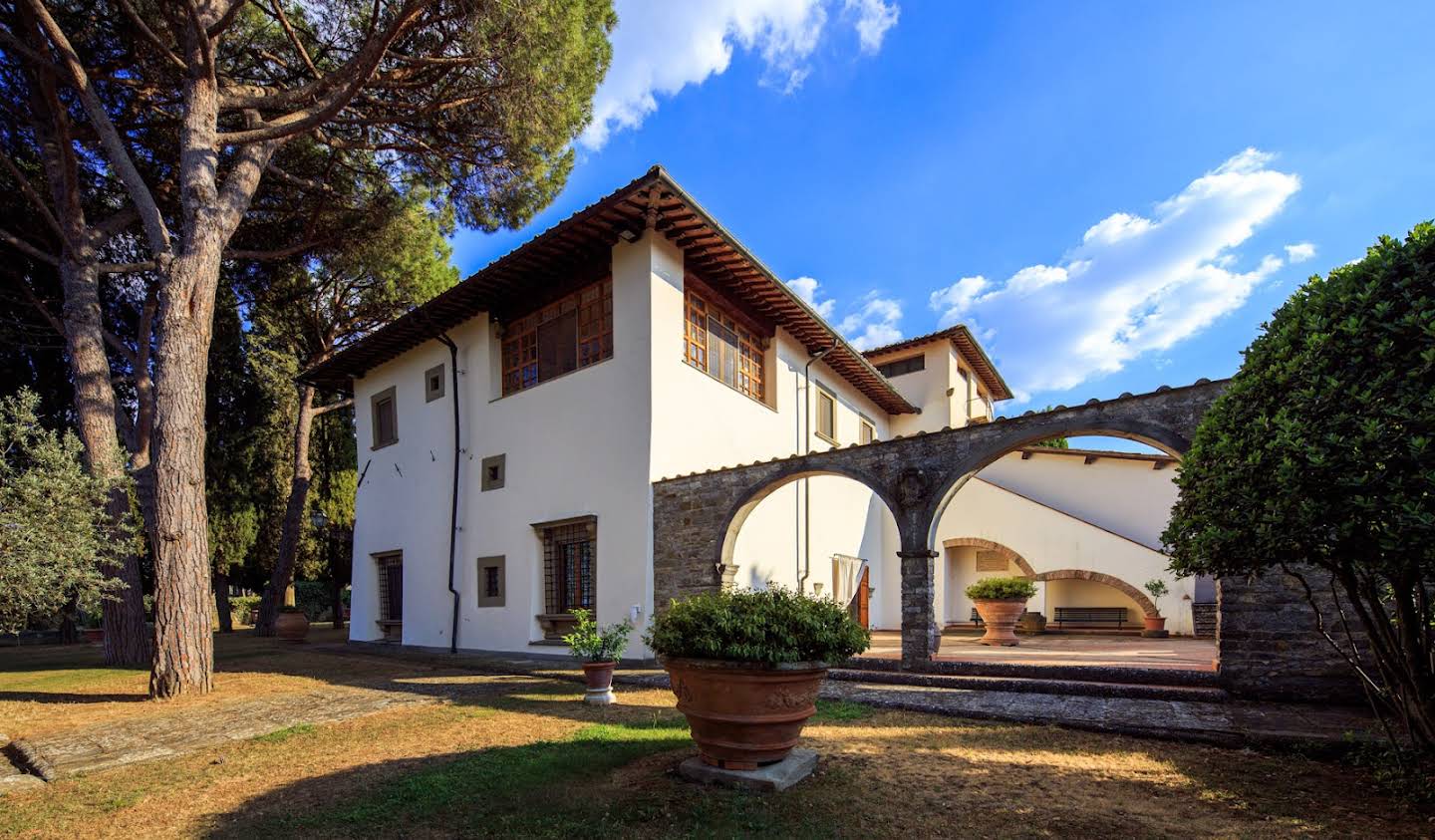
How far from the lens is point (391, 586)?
53.1 ft

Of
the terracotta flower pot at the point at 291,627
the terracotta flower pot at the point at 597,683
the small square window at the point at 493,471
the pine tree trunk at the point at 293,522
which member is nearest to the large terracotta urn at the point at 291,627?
the terracotta flower pot at the point at 291,627

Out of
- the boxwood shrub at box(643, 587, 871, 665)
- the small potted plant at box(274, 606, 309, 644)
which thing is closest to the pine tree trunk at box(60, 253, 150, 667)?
the small potted plant at box(274, 606, 309, 644)

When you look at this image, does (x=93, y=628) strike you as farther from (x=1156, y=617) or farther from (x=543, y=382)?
(x=1156, y=617)

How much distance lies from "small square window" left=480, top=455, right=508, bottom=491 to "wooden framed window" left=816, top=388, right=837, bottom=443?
6601 mm

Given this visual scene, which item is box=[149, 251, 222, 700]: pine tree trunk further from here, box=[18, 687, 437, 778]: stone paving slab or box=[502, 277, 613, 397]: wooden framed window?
box=[502, 277, 613, 397]: wooden framed window

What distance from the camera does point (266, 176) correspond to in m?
13.2

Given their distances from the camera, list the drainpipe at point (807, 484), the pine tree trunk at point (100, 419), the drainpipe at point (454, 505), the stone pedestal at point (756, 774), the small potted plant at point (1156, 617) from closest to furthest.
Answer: the stone pedestal at point (756, 774), the pine tree trunk at point (100, 419), the drainpipe at point (454, 505), the drainpipe at point (807, 484), the small potted plant at point (1156, 617)

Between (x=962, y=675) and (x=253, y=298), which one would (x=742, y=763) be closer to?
(x=962, y=675)

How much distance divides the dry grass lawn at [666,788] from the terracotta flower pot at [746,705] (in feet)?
0.86

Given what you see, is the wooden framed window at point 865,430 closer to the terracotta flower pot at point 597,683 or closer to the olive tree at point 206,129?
the olive tree at point 206,129

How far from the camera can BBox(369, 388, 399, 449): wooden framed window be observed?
16062mm

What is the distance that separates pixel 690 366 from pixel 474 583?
618 cm

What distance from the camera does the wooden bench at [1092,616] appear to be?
51.8 feet

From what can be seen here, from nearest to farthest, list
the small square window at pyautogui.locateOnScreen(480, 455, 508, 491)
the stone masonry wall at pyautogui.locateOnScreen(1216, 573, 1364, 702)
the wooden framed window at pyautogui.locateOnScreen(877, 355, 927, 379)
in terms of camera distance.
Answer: the stone masonry wall at pyautogui.locateOnScreen(1216, 573, 1364, 702)
the small square window at pyautogui.locateOnScreen(480, 455, 508, 491)
the wooden framed window at pyautogui.locateOnScreen(877, 355, 927, 379)
